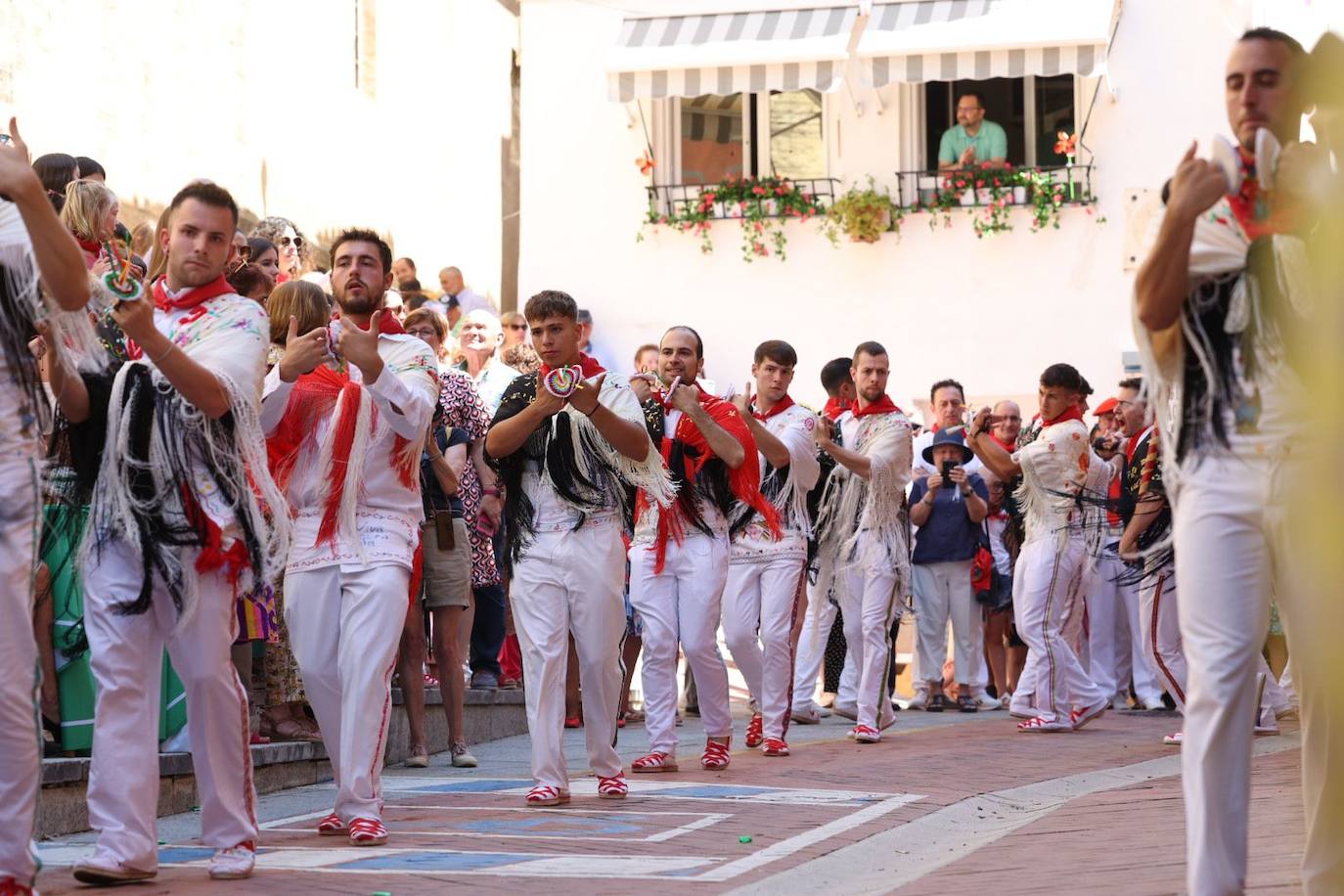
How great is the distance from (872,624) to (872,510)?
2.47ft

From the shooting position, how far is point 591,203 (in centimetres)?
2245

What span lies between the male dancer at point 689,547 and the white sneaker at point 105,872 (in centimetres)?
421

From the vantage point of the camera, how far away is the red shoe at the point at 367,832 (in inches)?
273

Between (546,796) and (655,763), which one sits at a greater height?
(546,796)

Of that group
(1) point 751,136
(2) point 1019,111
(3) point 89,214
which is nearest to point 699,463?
(3) point 89,214

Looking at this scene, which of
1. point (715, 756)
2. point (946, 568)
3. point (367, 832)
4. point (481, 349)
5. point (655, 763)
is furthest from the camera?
point (946, 568)

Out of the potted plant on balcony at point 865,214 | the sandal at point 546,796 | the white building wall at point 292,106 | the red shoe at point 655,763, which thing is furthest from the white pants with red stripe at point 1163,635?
the potted plant on balcony at point 865,214

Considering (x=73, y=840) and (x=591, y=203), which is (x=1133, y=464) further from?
(x=591, y=203)

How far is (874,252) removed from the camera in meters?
21.5

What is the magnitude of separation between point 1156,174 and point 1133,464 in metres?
9.88

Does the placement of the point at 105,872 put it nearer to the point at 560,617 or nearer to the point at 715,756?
the point at 560,617

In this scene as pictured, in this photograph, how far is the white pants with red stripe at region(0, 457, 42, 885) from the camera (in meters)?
5.23

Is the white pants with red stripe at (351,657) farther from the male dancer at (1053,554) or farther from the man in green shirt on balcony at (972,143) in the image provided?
the man in green shirt on balcony at (972,143)

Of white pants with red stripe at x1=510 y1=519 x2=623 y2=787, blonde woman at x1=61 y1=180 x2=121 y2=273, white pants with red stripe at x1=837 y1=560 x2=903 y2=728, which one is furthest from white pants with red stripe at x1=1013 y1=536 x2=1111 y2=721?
blonde woman at x1=61 y1=180 x2=121 y2=273
